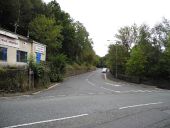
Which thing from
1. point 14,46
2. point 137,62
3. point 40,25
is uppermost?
point 40,25

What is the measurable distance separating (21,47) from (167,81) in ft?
123

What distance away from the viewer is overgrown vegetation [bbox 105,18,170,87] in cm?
6169

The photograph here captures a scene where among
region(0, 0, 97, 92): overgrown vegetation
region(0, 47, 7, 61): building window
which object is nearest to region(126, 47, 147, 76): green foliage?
region(0, 0, 97, 92): overgrown vegetation

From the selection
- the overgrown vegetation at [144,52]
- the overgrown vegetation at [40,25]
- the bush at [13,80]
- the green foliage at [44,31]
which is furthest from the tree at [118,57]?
the bush at [13,80]

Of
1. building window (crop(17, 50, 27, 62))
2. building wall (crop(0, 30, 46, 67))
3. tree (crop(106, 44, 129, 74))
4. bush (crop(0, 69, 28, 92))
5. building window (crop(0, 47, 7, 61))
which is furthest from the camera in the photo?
tree (crop(106, 44, 129, 74))

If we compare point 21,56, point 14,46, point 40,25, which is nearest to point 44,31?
point 40,25

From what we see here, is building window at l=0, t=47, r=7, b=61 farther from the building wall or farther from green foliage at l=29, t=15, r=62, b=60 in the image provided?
green foliage at l=29, t=15, r=62, b=60

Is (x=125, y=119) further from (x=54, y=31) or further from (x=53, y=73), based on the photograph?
(x=54, y=31)

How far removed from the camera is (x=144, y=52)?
6325cm

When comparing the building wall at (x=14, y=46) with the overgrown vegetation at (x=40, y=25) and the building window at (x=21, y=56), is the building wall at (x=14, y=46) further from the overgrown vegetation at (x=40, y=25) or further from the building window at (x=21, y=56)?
the overgrown vegetation at (x=40, y=25)

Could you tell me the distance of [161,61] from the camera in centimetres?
6169

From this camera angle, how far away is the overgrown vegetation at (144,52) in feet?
202

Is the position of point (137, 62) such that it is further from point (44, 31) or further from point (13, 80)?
point (13, 80)

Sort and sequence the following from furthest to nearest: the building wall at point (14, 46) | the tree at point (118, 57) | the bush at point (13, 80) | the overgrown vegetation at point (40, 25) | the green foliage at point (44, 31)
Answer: the tree at point (118, 57) < the green foliage at point (44, 31) < the overgrown vegetation at point (40, 25) < the building wall at point (14, 46) < the bush at point (13, 80)
